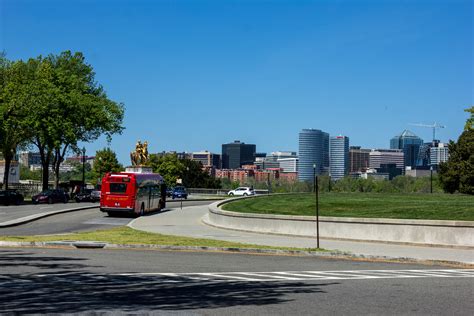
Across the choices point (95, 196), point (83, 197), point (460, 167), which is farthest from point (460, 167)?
point (83, 197)

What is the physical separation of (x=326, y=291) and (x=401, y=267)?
6.23m

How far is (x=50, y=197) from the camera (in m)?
66.8

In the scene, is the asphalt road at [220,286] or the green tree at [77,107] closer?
the asphalt road at [220,286]

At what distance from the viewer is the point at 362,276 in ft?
52.0

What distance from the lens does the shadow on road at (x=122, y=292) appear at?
422 inches

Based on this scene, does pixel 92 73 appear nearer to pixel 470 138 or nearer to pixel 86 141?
pixel 86 141

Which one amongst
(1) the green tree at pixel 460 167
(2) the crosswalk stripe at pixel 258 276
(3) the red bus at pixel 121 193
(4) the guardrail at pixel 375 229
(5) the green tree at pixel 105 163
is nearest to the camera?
(2) the crosswalk stripe at pixel 258 276

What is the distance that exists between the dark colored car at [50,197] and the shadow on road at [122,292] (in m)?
52.7

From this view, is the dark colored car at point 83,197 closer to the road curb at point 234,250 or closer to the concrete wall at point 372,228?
the concrete wall at point 372,228

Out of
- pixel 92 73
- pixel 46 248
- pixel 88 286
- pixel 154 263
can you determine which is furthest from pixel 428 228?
pixel 92 73

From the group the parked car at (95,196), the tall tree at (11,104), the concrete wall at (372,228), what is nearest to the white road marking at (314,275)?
the concrete wall at (372,228)

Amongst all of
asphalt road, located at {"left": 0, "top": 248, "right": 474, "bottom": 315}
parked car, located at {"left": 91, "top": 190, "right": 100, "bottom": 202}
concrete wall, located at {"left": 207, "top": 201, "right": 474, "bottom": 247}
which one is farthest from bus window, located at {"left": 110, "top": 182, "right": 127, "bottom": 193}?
asphalt road, located at {"left": 0, "top": 248, "right": 474, "bottom": 315}

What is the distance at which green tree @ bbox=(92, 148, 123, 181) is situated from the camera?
14312cm

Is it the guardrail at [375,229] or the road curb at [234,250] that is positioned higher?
the guardrail at [375,229]
